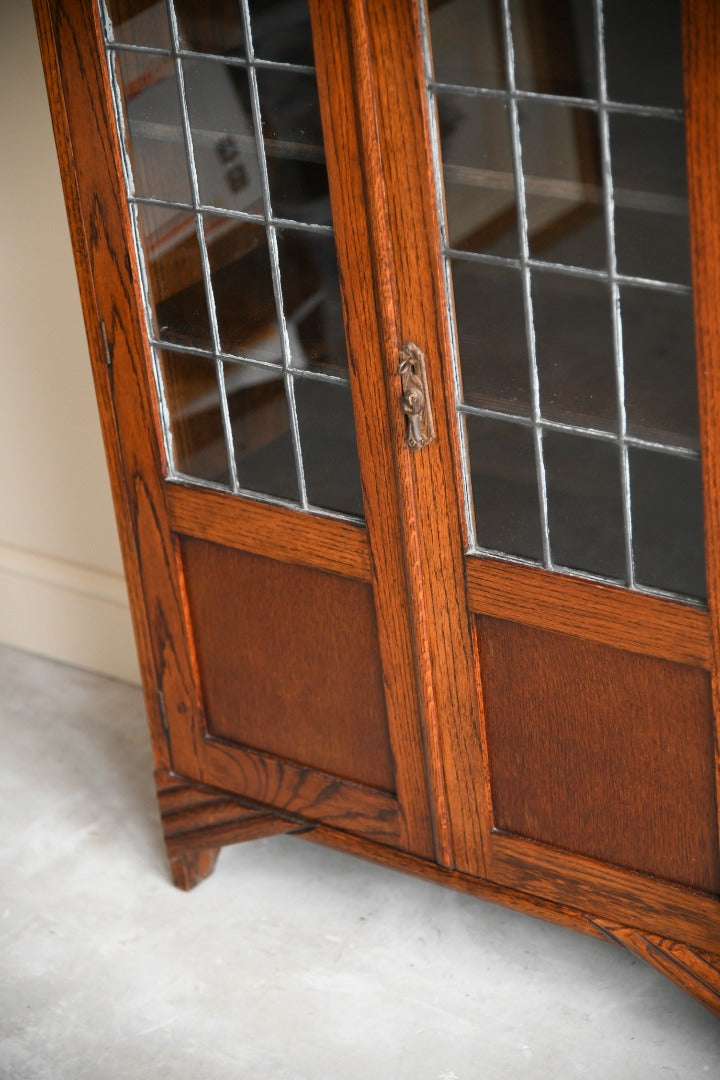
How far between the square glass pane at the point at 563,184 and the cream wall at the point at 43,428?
1076 mm

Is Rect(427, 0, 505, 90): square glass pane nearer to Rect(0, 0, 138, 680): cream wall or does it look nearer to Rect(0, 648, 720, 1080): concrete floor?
Rect(0, 0, 138, 680): cream wall

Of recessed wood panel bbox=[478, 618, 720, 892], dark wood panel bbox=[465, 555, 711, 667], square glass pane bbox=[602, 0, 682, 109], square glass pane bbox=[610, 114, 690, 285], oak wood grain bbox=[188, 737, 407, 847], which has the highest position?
square glass pane bbox=[602, 0, 682, 109]

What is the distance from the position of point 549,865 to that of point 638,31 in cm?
103

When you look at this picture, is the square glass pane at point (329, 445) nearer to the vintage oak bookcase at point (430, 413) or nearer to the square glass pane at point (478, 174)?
the vintage oak bookcase at point (430, 413)

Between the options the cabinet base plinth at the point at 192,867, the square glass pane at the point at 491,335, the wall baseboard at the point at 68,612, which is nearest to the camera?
the square glass pane at the point at 491,335

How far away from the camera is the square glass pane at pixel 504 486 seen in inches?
67.4

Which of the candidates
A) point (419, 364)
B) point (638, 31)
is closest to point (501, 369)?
point (419, 364)

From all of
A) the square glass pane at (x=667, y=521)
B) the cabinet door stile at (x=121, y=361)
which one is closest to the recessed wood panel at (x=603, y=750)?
the square glass pane at (x=667, y=521)

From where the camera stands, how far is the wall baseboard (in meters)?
2.82

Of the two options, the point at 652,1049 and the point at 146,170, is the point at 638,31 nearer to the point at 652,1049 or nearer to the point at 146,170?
the point at 146,170

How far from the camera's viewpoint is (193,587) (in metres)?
2.11

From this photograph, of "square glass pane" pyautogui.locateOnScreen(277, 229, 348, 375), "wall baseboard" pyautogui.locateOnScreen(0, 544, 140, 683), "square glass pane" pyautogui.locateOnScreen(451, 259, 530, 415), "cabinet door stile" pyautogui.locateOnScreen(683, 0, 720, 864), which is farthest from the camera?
"wall baseboard" pyautogui.locateOnScreen(0, 544, 140, 683)

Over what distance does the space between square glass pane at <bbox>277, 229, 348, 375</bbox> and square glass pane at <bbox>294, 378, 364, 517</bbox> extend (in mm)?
31

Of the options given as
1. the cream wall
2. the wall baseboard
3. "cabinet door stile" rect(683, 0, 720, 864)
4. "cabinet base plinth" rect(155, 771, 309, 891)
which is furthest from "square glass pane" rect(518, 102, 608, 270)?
the wall baseboard
